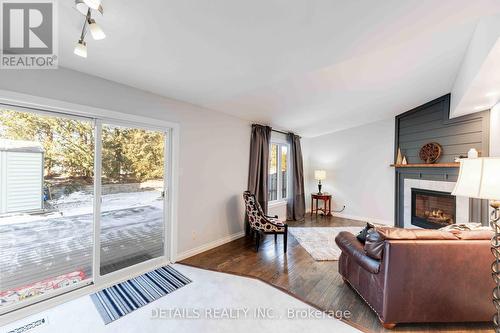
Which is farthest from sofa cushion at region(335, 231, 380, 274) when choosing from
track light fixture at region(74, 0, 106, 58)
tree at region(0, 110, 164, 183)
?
track light fixture at region(74, 0, 106, 58)

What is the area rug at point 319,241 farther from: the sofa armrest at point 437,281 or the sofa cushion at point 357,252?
the sofa armrest at point 437,281

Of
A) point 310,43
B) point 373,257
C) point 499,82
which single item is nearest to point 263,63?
point 310,43

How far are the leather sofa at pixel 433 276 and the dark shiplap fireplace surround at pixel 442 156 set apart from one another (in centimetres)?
234

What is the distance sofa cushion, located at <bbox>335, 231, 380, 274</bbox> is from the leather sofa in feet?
0.14

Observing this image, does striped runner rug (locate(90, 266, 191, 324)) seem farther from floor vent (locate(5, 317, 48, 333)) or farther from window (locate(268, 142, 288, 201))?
window (locate(268, 142, 288, 201))

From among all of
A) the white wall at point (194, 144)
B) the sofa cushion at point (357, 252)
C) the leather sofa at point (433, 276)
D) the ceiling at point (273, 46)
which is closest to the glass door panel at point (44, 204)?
the white wall at point (194, 144)

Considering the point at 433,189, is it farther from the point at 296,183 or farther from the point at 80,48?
the point at 80,48

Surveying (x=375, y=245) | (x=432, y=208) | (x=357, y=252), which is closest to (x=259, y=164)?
(x=357, y=252)

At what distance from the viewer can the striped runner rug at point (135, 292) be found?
2.03 m

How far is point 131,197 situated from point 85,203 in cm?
49

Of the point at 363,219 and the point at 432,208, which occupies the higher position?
the point at 432,208

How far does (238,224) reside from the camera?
410 cm

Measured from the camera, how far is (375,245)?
1880 millimetres

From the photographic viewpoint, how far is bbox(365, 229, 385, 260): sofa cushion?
1.83 meters
